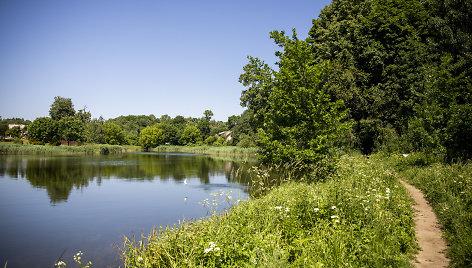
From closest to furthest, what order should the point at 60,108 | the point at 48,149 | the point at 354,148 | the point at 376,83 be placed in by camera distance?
the point at 376,83 → the point at 354,148 → the point at 48,149 → the point at 60,108

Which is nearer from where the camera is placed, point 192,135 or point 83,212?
point 83,212

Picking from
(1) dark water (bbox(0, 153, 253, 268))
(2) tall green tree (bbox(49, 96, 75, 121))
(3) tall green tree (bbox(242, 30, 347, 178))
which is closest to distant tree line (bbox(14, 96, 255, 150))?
(2) tall green tree (bbox(49, 96, 75, 121))

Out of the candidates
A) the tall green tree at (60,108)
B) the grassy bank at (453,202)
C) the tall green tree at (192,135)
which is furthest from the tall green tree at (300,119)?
the tall green tree at (192,135)

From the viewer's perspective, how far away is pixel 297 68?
11.5 meters

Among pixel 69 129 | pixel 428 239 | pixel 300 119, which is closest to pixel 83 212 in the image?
pixel 300 119

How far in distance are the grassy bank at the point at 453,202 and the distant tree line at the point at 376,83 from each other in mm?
3326

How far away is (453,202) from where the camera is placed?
5.90 meters

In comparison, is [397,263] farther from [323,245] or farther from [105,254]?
[105,254]

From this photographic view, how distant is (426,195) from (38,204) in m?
16.4

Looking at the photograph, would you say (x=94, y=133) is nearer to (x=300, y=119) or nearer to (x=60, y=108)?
(x=60, y=108)

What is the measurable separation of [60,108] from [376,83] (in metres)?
74.4

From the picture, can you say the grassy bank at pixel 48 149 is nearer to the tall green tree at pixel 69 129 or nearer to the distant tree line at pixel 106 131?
the tall green tree at pixel 69 129

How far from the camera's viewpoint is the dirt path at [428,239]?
407cm

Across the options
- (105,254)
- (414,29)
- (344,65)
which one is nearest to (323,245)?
(105,254)
